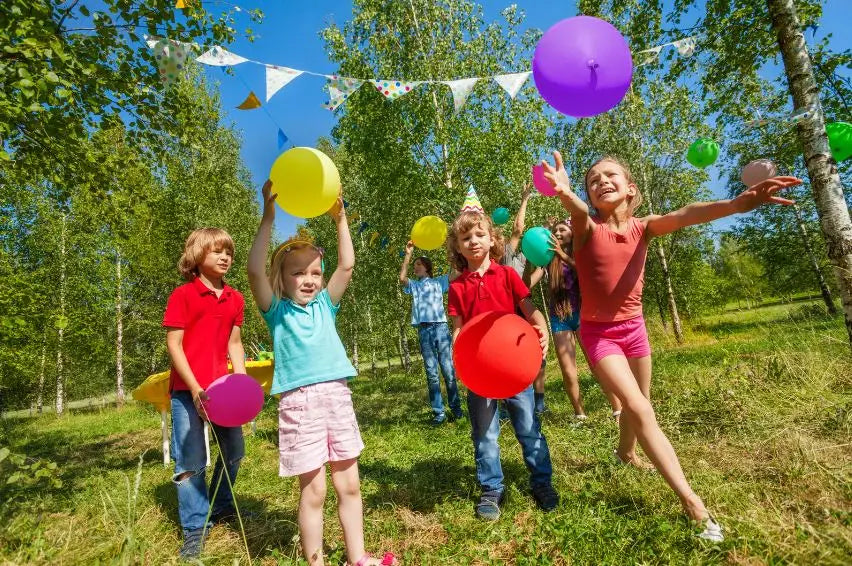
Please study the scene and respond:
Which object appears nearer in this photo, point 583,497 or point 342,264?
point 342,264

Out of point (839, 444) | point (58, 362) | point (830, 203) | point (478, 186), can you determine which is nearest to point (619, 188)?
point (839, 444)

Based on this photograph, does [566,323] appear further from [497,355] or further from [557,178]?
[557,178]

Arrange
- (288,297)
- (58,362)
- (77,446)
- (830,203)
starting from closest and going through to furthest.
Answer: (288,297), (830,203), (77,446), (58,362)

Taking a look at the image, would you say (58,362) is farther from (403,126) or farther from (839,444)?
(839,444)

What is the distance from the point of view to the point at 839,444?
2648 mm

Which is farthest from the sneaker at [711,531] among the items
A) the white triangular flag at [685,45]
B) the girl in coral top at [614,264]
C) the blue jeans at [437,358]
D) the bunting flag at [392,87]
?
the white triangular flag at [685,45]

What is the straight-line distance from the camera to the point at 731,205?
2.25m

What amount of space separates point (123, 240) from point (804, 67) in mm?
7548

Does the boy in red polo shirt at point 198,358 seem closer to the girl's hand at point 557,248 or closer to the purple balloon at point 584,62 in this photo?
the purple balloon at point 584,62

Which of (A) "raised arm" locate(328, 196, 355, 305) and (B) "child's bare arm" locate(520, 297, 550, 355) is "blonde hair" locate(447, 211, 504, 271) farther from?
(A) "raised arm" locate(328, 196, 355, 305)

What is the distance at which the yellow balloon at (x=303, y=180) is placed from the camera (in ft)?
7.96

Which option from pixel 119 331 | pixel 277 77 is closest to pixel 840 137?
pixel 277 77

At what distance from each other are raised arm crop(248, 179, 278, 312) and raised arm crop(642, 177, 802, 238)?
80.5 inches

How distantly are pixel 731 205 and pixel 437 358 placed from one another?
4183 mm
